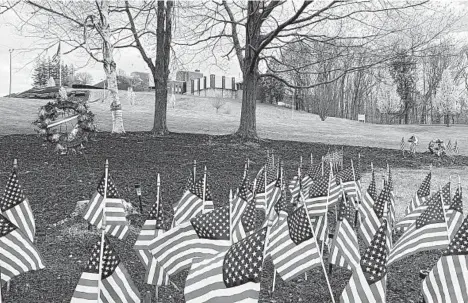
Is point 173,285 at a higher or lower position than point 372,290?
lower

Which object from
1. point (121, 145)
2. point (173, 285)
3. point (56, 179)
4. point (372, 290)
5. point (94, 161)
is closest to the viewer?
point (372, 290)

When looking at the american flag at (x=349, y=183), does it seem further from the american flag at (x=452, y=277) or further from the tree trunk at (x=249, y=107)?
the tree trunk at (x=249, y=107)

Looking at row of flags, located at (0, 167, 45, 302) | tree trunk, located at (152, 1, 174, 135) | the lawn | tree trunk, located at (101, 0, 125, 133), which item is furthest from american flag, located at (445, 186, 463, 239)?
tree trunk, located at (152, 1, 174, 135)

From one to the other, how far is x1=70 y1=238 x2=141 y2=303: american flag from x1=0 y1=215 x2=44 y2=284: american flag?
1076mm

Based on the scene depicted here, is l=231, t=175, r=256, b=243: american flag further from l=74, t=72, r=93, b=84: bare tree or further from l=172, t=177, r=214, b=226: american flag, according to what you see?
l=74, t=72, r=93, b=84: bare tree

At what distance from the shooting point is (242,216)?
5691 millimetres

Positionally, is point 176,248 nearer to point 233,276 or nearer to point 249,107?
point 233,276

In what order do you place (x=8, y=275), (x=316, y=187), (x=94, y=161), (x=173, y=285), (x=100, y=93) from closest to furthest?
1. (x=8, y=275)
2. (x=173, y=285)
3. (x=316, y=187)
4. (x=94, y=161)
5. (x=100, y=93)

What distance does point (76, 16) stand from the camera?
1784 centimetres

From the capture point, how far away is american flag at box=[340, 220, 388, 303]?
3.95m

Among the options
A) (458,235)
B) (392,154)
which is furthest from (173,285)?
(392,154)

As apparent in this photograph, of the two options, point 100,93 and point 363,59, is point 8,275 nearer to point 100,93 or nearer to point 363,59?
point 363,59

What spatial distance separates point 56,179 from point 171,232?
6.63 metres

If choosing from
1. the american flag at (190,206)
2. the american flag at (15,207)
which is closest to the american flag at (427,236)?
the american flag at (190,206)
